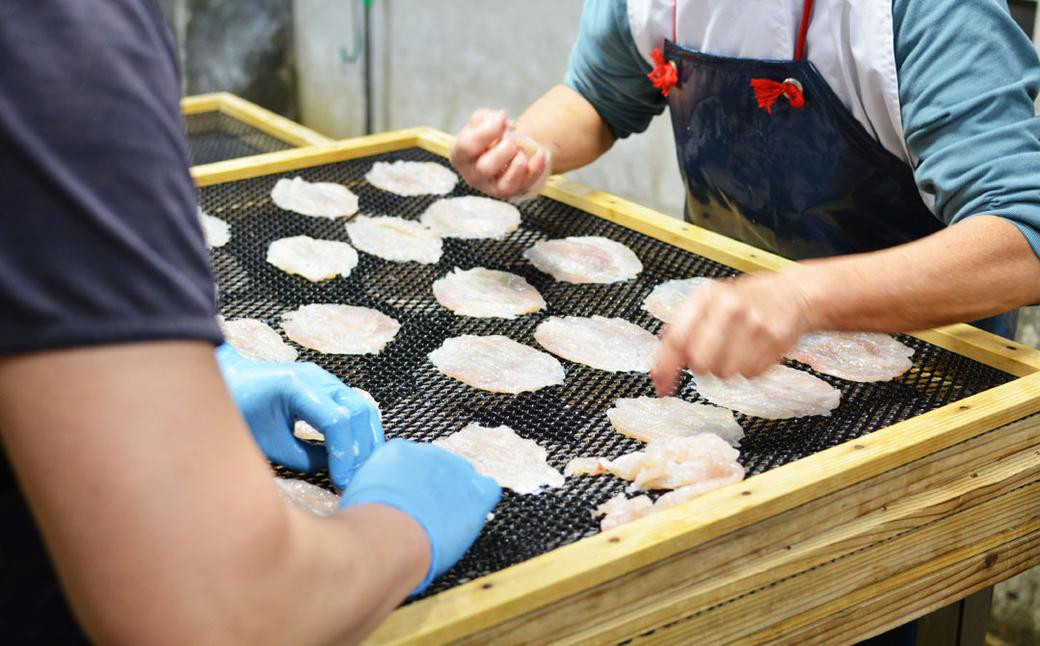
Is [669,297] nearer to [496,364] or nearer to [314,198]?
[496,364]

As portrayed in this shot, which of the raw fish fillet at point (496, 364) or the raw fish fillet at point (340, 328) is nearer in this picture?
the raw fish fillet at point (496, 364)

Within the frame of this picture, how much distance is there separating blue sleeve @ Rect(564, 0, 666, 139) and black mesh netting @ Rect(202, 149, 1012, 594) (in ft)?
1.10

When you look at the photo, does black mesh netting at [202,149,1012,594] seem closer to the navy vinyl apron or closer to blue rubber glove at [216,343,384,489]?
blue rubber glove at [216,343,384,489]

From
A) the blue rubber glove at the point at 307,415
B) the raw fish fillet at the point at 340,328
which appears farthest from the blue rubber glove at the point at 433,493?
the raw fish fillet at the point at 340,328

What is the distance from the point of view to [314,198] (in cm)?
255

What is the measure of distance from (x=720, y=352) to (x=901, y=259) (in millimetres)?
410

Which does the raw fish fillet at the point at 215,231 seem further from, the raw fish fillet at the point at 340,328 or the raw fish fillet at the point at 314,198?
the raw fish fillet at the point at 340,328

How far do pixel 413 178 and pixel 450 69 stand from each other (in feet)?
9.12

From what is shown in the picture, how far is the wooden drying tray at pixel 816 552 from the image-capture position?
3.91ft

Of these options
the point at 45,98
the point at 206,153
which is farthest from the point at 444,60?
the point at 45,98

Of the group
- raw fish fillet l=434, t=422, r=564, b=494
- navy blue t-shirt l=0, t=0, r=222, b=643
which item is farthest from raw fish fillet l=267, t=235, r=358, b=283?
navy blue t-shirt l=0, t=0, r=222, b=643

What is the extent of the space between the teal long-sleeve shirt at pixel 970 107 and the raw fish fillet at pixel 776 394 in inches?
15.2

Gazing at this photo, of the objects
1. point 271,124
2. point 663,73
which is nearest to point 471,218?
point 663,73

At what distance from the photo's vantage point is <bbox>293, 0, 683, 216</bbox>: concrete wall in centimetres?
449
